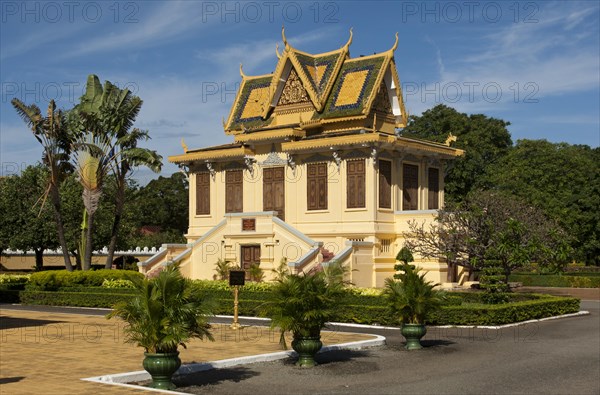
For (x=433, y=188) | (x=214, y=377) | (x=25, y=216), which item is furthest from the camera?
(x=25, y=216)

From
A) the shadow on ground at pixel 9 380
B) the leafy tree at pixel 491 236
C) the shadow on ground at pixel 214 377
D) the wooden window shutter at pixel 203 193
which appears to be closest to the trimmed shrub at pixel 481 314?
the leafy tree at pixel 491 236

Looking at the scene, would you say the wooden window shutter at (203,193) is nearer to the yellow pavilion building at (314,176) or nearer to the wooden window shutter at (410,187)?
the yellow pavilion building at (314,176)

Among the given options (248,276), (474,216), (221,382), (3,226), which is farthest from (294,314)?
(3,226)

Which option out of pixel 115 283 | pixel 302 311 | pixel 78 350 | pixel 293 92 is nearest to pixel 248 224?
pixel 115 283

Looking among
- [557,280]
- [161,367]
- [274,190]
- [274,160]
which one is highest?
[274,160]

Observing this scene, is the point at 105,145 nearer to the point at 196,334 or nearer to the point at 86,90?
the point at 86,90

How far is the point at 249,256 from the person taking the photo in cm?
3703

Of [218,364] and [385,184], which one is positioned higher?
[385,184]

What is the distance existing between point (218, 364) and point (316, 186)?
23203 mm

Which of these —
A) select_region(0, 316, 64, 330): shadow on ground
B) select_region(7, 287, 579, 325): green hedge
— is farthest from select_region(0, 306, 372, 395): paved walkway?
select_region(7, 287, 579, 325): green hedge

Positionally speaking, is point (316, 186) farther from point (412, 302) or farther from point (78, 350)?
point (78, 350)

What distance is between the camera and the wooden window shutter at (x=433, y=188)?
40.6m

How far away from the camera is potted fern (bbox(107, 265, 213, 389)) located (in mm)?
13398

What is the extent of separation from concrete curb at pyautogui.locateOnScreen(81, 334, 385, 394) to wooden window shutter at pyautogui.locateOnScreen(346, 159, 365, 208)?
1664cm
